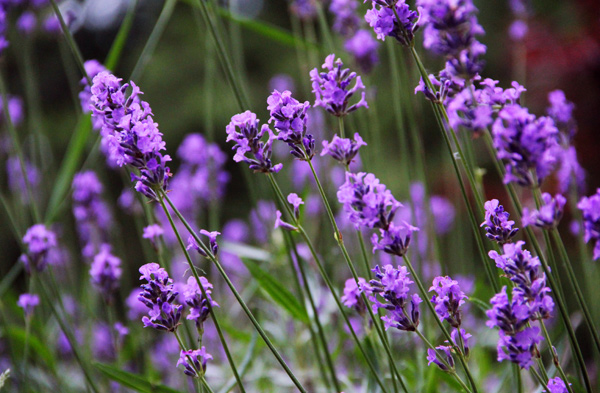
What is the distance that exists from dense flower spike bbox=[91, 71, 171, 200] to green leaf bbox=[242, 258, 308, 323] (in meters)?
0.36

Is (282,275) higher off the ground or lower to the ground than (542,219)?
higher

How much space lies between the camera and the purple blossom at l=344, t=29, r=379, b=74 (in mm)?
1556

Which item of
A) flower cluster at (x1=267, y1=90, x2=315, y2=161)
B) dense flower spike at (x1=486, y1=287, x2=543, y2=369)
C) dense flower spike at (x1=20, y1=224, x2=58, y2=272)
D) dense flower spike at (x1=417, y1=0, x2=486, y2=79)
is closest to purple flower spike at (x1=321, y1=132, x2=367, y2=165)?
flower cluster at (x1=267, y1=90, x2=315, y2=161)

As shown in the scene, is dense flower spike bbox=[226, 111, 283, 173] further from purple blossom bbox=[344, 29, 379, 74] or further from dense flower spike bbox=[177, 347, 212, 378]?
purple blossom bbox=[344, 29, 379, 74]

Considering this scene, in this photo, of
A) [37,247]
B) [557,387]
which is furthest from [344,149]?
[37,247]

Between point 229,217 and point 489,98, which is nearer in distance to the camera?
point 489,98

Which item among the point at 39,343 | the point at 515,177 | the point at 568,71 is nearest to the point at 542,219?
the point at 515,177

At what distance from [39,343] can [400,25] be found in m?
1.09

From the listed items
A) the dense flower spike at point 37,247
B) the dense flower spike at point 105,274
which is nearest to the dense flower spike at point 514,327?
the dense flower spike at point 105,274

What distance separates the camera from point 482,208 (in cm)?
80

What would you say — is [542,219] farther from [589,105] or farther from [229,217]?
[229,217]

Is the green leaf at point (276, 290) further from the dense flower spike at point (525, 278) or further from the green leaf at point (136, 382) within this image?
the dense flower spike at point (525, 278)

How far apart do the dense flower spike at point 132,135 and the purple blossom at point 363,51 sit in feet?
3.03

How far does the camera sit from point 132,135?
691 millimetres
